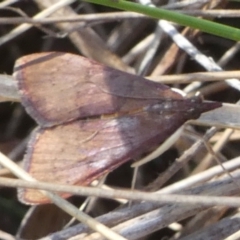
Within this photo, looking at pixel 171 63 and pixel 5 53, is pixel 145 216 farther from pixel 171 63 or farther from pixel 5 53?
pixel 5 53

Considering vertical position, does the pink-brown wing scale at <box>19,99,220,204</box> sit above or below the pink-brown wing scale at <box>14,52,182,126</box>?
below

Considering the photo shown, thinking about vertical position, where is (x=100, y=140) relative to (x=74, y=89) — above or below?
below

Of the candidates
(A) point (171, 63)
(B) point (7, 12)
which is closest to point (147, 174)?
(A) point (171, 63)
